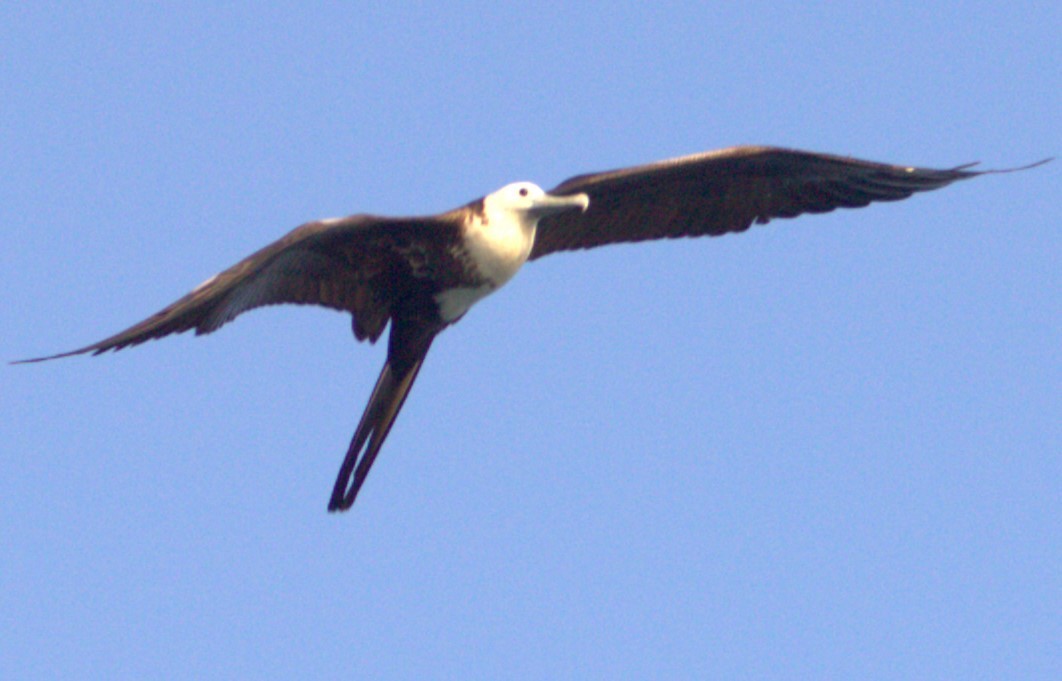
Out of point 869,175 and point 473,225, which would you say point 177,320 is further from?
point 869,175

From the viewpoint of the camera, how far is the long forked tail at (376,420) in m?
9.77

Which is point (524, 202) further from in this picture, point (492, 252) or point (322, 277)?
point (322, 277)

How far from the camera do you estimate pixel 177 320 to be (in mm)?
8438

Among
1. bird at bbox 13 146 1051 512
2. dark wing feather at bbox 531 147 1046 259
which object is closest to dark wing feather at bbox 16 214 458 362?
bird at bbox 13 146 1051 512

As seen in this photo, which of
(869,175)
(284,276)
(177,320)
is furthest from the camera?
(869,175)

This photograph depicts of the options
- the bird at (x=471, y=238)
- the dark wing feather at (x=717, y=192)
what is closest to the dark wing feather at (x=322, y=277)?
the bird at (x=471, y=238)

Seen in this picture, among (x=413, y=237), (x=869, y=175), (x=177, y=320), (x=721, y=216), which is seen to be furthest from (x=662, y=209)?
(x=177, y=320)

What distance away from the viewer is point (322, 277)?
960cm

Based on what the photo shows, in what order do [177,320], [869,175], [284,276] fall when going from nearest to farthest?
[177,320]
[284,276]
[869,175]

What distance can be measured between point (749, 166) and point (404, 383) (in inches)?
90.8

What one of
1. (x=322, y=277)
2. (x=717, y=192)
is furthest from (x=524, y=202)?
(x=717, y=192)

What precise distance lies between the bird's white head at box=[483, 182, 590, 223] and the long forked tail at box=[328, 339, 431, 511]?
2.77ft

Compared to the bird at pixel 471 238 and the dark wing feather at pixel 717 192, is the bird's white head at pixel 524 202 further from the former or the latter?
the dark wing feather at pixel 717 192

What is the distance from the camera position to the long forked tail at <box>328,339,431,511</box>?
385 inches
